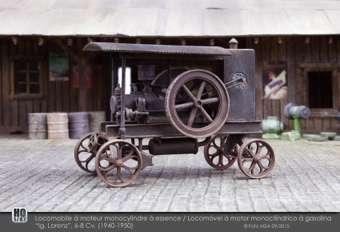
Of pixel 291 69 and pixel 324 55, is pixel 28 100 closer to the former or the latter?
pixel 291 69

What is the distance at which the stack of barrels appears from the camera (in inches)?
460

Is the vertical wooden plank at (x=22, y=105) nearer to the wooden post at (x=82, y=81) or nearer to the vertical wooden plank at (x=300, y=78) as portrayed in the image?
the wooden post at (x=82, y=81)

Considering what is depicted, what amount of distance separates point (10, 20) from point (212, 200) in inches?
371

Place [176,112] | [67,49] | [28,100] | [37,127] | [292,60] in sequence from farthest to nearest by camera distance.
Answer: [28,100]
[292,60]
[67,49]
[37,127]
[176,112]

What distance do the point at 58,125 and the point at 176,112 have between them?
655 centimetres

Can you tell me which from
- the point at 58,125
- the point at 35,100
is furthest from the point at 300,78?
the point at 35,100

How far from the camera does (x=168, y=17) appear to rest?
12.2m

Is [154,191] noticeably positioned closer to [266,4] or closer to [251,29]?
[251,29]

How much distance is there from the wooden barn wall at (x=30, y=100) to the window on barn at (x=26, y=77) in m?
0.15

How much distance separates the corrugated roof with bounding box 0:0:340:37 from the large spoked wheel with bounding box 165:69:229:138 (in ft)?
17.5

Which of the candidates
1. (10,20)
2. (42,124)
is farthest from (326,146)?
(10,20)

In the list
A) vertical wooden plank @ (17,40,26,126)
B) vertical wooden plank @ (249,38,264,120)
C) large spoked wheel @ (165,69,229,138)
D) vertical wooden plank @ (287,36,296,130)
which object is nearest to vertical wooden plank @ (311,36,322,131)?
vertical wooden plank @ (287,36,296,130)

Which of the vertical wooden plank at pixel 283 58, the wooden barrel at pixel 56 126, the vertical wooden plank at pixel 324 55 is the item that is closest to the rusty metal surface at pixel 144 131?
the wooden barrel at pixel 56 126

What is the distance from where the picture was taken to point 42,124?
1191cm
